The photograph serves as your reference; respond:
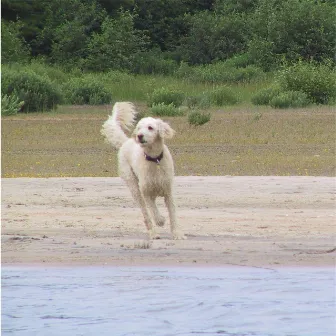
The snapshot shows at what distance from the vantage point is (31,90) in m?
36.0

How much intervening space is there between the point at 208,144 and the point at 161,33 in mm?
26791

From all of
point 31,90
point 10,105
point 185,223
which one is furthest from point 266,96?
point 185,223

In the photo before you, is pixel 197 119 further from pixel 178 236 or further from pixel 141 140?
pixel 141 140

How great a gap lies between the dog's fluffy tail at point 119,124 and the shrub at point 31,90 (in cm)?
2297

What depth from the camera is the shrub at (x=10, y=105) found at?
105ft

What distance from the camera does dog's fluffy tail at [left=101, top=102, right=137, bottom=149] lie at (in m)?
12.4

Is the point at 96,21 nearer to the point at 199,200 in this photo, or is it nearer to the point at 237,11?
the point at 237,11

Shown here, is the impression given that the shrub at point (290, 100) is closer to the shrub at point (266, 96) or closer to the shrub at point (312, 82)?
the shrub at point (266, 96)

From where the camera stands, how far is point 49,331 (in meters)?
8.50

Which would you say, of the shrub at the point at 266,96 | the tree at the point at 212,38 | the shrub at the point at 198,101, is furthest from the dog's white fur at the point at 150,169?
the tree at the point at 212,38

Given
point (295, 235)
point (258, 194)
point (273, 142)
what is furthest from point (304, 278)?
point (273, 142)

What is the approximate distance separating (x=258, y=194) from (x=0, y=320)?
20.9 ft

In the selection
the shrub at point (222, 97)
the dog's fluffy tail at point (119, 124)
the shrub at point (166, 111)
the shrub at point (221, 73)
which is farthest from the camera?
the shrub at point (221, 73)

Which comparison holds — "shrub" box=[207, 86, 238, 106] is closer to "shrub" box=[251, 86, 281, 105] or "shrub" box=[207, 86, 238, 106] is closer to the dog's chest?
"shrub" box=[251, 86, 281, 105]
